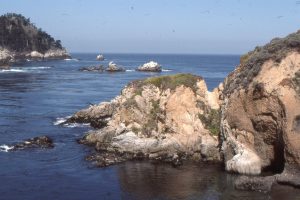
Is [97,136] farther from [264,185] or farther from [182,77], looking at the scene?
[264,185]

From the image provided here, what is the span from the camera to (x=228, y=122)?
4647cm

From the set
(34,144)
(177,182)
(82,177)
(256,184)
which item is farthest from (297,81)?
(34,144)

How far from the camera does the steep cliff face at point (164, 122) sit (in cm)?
4981

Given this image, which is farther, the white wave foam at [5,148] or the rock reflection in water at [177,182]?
the white wave foam at [5,148]

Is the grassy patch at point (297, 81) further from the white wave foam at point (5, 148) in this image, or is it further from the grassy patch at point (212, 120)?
the white wave foam at point (5, 148)

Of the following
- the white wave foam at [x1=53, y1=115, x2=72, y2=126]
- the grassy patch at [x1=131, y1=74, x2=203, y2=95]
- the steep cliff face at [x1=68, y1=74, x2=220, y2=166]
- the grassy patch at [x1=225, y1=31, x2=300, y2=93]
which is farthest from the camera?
the white wave foam at [x1=53, y1=115, x2=72, y2=126]

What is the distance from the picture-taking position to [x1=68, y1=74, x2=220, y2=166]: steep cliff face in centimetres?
4981

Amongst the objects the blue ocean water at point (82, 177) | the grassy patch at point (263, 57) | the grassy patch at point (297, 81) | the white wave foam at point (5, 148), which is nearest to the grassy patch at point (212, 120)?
the grassy patch at point (263, 57)

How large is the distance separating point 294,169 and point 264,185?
9.21 feet

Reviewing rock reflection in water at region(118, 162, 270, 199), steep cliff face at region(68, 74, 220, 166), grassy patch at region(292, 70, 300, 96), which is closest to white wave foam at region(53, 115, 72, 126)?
steep cliff face at region(68, 74, 220, 166)

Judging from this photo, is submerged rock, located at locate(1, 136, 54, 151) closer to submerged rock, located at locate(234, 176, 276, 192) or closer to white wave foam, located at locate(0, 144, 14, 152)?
white wave foam, located at locate(0, 144, 14, 152)

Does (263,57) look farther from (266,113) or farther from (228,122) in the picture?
(228,122)

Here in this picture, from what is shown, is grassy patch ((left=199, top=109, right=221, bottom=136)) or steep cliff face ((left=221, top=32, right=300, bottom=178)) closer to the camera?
steep cliff face ((left=221, top=32, right=300, bottom=178))

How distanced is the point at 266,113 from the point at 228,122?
4.67 m
